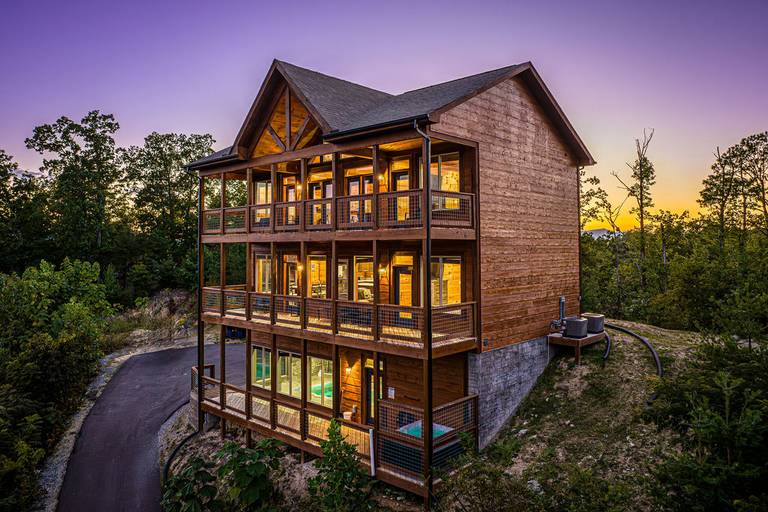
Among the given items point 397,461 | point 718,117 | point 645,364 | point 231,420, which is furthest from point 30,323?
point 718,117

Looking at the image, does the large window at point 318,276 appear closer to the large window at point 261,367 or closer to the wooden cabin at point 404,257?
the wooden cabin at point 404,257

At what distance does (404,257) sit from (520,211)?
3969mm

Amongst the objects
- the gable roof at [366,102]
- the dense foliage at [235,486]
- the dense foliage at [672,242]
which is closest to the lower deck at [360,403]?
the dense foliage at [235,486]

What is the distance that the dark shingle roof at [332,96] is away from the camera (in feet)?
44.9

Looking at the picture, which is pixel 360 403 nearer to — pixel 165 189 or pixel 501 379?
pixel 501 379

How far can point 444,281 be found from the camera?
13586 mm

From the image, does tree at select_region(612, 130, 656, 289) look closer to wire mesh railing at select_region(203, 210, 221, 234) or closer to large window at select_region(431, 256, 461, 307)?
large window at select_region(431, 256, 461, 307)

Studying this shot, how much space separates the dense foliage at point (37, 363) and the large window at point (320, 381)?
9.11m

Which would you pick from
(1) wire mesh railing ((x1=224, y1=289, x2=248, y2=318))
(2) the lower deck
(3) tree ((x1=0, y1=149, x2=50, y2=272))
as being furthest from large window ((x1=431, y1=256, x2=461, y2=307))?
(3) tree ((x1=0, y1=149, x2=50, y2=272))

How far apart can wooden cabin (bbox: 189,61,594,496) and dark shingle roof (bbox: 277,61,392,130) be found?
0.27ft

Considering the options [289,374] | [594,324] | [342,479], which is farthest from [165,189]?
[594,324]

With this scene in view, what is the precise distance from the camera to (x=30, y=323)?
79.0 ft

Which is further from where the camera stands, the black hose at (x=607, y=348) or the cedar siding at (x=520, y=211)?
the black hose at (x=607, y=348)

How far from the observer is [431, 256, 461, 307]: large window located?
13508 mm
